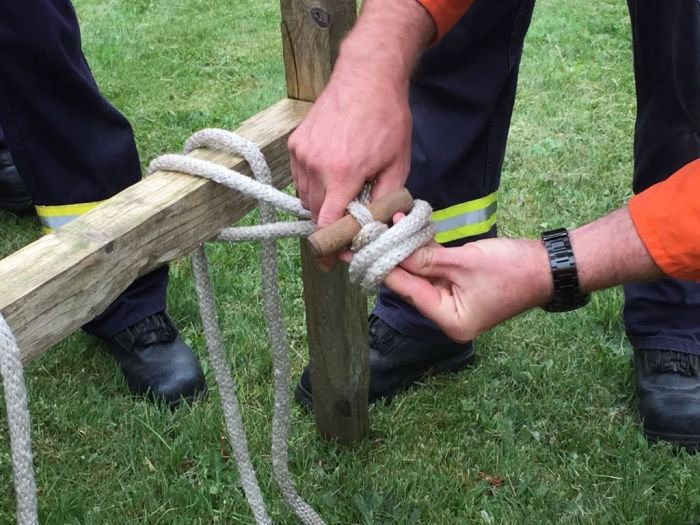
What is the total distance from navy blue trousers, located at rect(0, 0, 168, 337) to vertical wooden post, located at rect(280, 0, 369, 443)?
617 millimetres

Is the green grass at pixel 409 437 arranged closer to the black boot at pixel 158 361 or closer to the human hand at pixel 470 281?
the black boot at pixel 158 361

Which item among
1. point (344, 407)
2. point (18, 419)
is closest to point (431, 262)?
point (18, 419)

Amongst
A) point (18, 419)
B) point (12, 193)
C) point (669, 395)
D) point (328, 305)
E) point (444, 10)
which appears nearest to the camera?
point (18, 419)

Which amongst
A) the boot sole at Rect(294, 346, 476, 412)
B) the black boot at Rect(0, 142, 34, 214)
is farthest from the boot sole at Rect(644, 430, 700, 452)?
the black boot at Rect(0, 142, 34, 214)

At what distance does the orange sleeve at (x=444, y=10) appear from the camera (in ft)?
4.17

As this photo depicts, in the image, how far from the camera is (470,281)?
3.42 feet

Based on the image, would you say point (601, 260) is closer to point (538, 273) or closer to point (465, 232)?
point (538, 273)

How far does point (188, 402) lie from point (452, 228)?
0.72 m

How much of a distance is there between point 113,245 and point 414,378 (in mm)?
1082

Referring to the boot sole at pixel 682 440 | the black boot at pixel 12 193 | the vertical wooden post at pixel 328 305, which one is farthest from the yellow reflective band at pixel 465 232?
the black boot at pixel 12 193

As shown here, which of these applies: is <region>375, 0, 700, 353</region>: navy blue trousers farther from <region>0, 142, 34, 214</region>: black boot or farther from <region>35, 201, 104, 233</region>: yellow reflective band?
<region>0, 142, 34, 214</region>: black boot

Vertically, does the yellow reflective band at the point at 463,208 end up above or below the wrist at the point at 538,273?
below

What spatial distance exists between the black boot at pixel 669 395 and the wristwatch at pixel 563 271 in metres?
0.87

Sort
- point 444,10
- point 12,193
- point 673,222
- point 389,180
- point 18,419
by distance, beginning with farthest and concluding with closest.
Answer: point 12,193 → point 444,10 → point 389,180 → point 673,222 → point 18,419
